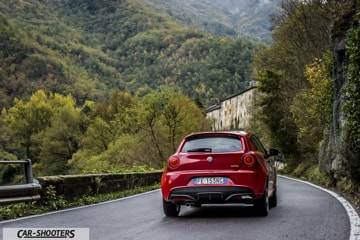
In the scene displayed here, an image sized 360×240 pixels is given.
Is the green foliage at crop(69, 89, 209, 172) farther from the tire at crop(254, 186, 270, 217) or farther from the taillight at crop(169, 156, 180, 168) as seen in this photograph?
the tire at crop(254, 186, 270, 217)

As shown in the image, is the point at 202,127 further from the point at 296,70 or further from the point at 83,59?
the point at 83,59

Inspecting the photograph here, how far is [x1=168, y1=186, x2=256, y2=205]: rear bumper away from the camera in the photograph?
7.92 metres

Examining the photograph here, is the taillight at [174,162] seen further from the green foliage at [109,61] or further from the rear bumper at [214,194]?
the green foliage at [109,61]

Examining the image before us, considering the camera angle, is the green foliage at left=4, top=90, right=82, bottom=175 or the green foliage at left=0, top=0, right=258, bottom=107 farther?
the green foliage at left=0, top=0, right=258, bottom=107

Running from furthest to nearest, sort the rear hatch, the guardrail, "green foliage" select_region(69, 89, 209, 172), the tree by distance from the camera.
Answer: the tree, "green foliage" select_region(69, 89, 209, 172), the guardrail, the rear hatch

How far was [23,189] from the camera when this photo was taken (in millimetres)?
9039

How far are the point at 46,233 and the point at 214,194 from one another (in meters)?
2.88

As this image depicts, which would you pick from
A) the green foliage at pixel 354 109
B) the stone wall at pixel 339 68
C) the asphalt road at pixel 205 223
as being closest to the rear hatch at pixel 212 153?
the asphalt road at pixel 205 223

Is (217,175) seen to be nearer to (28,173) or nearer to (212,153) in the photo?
(212,153)

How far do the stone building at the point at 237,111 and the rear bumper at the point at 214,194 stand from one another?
244ft

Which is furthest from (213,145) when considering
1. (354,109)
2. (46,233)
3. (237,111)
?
(237,111)

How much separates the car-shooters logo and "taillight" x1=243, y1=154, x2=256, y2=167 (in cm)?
292

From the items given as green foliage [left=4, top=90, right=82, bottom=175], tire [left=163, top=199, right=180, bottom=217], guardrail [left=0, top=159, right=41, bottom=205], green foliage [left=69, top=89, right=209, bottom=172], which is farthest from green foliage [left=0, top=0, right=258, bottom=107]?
tire [left=163, top=199, right=180, bottom=217]

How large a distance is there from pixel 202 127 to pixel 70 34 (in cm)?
14442
